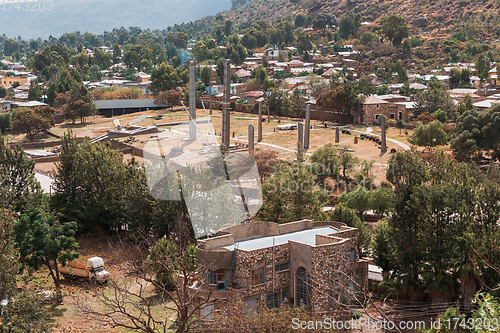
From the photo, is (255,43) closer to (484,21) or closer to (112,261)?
(484,21)

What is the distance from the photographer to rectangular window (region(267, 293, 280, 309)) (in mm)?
18094

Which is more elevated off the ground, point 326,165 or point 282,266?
point 326,165

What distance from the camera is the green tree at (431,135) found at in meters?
42.6

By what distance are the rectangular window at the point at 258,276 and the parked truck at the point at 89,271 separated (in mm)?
9262

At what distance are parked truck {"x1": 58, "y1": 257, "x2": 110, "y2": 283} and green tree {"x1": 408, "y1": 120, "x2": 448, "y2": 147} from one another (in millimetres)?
28021

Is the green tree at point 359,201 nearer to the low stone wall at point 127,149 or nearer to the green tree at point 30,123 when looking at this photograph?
the low stone wall at point 127,149

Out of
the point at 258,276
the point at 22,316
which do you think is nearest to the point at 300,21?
the point at 258,276

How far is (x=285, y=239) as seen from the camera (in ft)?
63.1

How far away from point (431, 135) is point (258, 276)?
29.2m

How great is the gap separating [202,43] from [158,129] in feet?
210

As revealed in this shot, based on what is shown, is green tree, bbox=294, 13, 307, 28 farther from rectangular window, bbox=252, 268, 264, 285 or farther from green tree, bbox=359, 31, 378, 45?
rectangular window, bbox=252, 268, 264, 285

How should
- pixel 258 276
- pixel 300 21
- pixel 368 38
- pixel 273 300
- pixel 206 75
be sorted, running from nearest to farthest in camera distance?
pixel 258 276, pixel 273 300, pixel 206 75, pixel 368 38, pixel 300 21

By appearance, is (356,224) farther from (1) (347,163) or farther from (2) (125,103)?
(2) (125,103)

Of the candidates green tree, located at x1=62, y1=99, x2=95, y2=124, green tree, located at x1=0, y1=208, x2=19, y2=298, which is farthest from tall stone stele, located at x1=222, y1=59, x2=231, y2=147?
green tree, located at x1=62, y1=99, x2=95, y2=124
